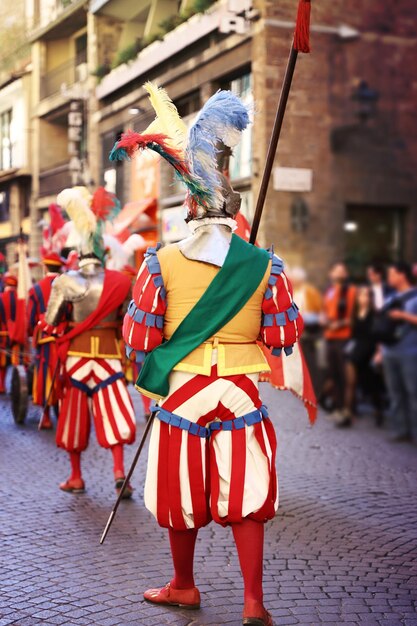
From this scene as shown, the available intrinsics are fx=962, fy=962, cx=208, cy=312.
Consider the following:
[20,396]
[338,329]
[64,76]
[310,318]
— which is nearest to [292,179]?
[310,318]

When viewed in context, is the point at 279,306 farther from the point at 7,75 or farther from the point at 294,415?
the point at 7,75

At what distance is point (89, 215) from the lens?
23.0ft

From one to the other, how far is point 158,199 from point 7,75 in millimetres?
15207

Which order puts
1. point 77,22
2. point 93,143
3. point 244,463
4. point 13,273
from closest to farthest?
point 244,463 → point 13,273 → point 93,143 → point 77,22

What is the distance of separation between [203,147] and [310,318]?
7333mm

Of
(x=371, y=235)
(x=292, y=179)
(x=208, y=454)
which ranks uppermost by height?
(x=292, y=179)

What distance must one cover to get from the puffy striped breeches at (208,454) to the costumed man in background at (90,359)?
2550 millimetres

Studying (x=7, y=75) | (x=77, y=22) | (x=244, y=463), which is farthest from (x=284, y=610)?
(x=7, y=75)

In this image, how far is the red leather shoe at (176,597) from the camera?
427 centimetres

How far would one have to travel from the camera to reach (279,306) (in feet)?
13.6

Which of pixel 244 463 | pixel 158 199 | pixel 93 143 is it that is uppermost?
pixel 93 143

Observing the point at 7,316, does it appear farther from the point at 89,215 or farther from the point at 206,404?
the point at 206,404

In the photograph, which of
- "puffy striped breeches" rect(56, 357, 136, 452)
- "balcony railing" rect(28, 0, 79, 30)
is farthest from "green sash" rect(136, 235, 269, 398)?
"balcony railing" rect(28, 0, 79, 30)

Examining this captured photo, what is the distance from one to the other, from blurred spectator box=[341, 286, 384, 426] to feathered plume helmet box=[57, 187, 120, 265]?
446cm
